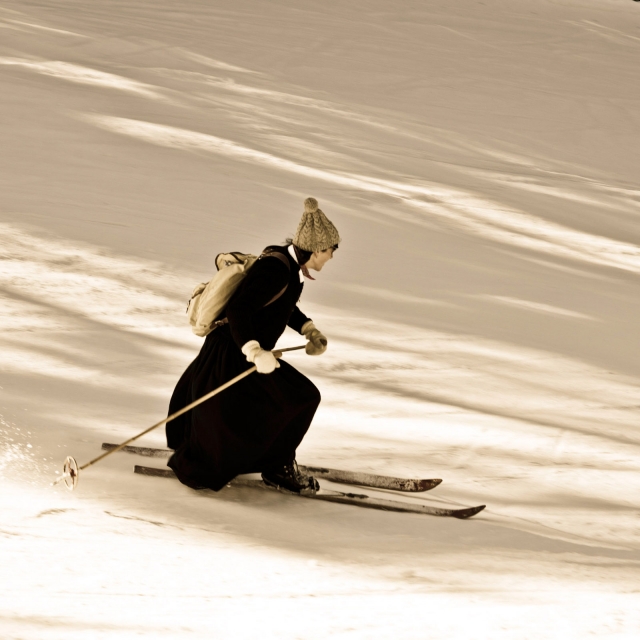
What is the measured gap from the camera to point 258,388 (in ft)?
11.6

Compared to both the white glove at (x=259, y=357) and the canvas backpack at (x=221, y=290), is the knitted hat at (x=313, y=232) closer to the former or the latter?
the canvas backpack at (x=221, y=290)

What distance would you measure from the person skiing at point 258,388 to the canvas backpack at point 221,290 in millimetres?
28

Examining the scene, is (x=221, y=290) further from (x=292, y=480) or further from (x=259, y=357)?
(x=292, y=480)

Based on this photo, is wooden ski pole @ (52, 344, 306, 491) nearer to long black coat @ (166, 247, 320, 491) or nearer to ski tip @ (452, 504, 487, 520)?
long black coat @ (166, 247, 320, 491)

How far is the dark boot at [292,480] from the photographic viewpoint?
12.0 feet

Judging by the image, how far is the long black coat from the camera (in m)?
3.48

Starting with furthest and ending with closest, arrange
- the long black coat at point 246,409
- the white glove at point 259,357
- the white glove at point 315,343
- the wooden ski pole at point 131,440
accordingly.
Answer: the white glove at point 315,343, the long black coat at point 246,409, the wooden ski pole at point 131,440, the white glove at point 259,357

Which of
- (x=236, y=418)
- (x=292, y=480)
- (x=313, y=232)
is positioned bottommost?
(x=292, y=480)

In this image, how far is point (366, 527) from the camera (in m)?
3.50

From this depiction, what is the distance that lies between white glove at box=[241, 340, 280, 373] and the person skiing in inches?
1.9

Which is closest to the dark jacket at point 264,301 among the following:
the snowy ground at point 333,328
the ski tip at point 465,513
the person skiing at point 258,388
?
the person skiing at point 258,388

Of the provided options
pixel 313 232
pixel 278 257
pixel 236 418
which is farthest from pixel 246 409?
pixel 313 232

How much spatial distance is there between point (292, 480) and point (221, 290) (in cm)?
77

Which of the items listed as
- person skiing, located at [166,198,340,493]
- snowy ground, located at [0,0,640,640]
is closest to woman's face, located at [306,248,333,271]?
person skiing, located at [166,198,340,493]
